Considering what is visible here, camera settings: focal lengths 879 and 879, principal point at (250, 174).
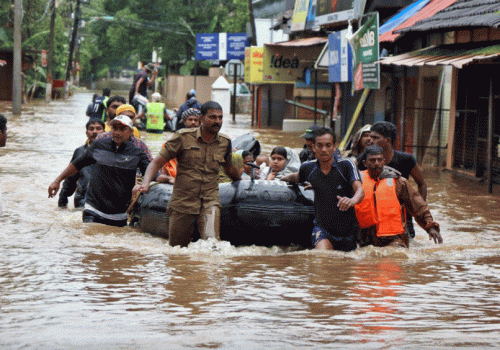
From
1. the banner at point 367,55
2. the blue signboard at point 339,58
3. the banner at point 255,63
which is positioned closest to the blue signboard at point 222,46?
the banner at point 255,63

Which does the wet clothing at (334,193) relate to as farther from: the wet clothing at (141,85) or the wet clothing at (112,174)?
the wet clothing at (141,85)

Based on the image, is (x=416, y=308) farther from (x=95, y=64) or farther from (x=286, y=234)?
(x=95, y=64)

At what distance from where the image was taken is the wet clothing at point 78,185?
36.7 feet

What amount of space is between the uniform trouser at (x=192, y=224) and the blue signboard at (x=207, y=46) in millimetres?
35847

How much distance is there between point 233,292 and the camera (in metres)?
6.48

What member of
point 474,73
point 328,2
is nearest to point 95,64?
point 328,2

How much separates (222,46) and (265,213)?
3527 cm

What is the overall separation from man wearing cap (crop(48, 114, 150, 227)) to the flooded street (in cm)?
18

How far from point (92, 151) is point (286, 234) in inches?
84.0

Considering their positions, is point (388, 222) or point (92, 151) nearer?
point (388, 222)

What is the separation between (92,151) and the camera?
8.91 m

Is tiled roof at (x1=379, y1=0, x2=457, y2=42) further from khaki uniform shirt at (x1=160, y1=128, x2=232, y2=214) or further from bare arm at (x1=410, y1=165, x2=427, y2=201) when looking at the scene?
khaki uniform shirt at (x1=160, y1=128, x2=232, y2=214)

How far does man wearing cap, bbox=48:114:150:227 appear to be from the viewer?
8.81m

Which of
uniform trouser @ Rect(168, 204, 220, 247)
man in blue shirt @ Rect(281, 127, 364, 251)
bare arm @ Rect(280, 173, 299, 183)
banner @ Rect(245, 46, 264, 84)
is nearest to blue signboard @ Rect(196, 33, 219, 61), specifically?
banner @ Rect(245, 46, 264, 84)
